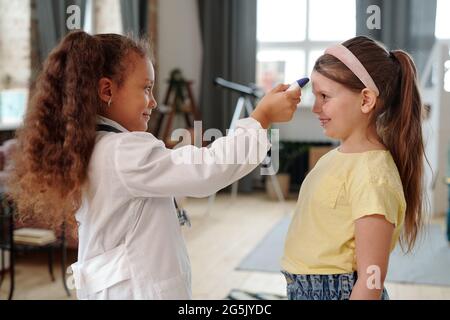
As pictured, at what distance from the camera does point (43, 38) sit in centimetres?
440

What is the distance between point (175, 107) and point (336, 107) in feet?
16.3

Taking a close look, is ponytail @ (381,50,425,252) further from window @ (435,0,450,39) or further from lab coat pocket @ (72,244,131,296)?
window @ (435,0,450,39)

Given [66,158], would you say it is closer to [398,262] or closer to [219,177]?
[219,177]

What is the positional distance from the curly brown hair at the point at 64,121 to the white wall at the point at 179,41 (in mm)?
5315

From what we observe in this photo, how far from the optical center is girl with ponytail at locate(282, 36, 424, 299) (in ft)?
3.36

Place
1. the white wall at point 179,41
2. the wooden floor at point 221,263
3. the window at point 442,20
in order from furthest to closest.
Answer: the white wall at point 179,41, the window at point 442,20, the wooden floor at point 221,263

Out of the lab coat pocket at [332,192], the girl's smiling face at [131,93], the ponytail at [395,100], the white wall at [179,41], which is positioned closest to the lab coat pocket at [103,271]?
the girl's smiling face at [131,93]

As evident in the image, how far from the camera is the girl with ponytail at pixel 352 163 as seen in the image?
1025mm

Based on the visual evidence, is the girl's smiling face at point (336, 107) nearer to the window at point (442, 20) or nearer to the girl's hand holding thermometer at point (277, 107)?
the girl's hand holding thermometer at point (277, 107)

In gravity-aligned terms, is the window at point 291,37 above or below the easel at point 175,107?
above

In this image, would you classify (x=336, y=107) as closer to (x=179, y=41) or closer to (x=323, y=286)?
(x=323, y=286)

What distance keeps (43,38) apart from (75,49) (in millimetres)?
3693

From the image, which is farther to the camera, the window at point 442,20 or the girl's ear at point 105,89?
the window at point 442,20

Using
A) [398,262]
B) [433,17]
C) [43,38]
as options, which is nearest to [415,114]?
[398,262]
